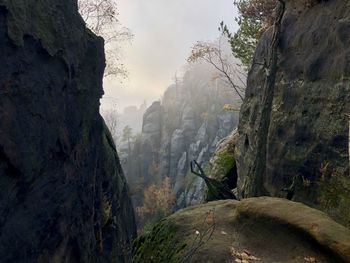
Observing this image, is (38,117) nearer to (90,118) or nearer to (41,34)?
(41,34)

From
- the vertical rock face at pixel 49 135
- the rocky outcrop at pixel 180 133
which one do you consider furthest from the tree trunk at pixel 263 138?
the rocky outcrop at pixel 180 133

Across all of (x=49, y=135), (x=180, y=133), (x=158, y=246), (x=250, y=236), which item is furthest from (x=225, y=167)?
(x=180, y=133)

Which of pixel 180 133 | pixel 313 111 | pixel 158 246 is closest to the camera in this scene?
pixel 158 246

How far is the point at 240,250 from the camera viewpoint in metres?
7.45

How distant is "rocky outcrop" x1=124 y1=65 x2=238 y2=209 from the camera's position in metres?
63.9

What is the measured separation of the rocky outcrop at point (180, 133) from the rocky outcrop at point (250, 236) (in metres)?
48.6

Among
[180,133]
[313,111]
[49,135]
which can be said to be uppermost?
[180,133]

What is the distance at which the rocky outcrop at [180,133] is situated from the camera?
210 feet

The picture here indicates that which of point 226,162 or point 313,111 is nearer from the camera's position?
point 313,111

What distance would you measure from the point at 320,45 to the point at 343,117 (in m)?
2.72

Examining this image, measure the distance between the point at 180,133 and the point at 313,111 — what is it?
58.4 meters

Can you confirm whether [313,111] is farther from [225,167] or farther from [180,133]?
[180,133]

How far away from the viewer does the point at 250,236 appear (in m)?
7.84

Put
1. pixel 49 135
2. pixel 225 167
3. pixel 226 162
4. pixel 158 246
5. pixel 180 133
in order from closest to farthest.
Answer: pixel 49 135 → pixel 158 246 → pixel 225 167 → pixel 226 162 → pixel 180 133
